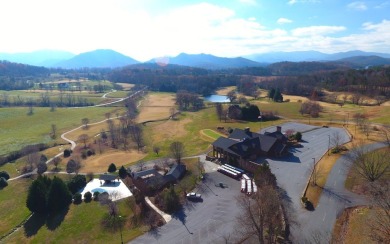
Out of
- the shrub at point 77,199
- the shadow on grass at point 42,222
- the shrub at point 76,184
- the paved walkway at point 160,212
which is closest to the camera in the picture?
the paved walkway at point 160,212

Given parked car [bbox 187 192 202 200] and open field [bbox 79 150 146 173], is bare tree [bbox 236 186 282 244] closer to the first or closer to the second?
parked car [bbox 187 192 202 200]

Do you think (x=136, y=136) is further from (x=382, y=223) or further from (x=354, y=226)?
(x=382, y=223)

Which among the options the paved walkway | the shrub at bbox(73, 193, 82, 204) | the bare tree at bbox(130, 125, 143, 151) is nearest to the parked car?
the paved walkway

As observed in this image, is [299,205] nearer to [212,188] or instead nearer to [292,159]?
[212,188]

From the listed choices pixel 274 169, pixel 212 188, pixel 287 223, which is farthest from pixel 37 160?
pixel 287 223

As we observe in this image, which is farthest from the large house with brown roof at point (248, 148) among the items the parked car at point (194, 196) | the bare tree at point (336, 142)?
the parked car at point (194, 196)

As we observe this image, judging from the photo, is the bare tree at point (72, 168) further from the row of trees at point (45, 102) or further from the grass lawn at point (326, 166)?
the row of trees at point (45, 102)
